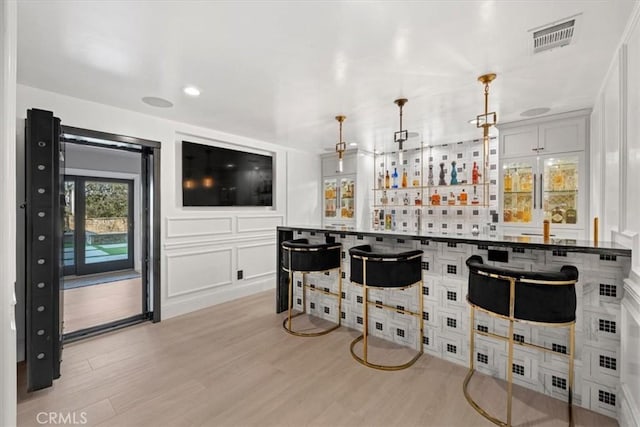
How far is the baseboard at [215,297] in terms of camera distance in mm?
3559

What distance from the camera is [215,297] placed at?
4000 millimetres

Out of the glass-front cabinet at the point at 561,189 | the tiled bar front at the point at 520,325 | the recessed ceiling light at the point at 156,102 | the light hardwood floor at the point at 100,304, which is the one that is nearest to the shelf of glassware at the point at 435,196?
the glass-front cabinet at the point at 561,189

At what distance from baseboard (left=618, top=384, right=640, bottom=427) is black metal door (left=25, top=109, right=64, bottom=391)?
12.0 ft

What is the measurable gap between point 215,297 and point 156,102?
2.49 meters

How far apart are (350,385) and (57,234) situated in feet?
8.12

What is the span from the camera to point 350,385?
2168 mm

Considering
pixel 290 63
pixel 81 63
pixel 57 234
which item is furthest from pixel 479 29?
pixel 57 234

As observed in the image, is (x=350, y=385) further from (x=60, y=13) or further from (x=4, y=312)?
(x=60, y=13)

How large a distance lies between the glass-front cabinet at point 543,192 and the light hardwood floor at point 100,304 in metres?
4.96

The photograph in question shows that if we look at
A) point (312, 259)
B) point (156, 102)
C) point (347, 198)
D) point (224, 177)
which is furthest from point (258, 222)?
point (156, 102)

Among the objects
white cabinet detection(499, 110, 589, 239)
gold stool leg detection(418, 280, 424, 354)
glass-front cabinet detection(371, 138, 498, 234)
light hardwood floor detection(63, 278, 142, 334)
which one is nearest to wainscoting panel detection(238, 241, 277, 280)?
light hardwood floor detection(63, 278, 142, 334)

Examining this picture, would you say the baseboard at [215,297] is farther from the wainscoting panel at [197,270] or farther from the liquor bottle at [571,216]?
the liquor bottle at [571,216]

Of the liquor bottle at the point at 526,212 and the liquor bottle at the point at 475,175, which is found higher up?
the liquor bottle at the point at 475,175

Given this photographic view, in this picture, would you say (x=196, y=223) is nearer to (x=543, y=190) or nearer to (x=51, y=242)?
(x=51, y=242)
